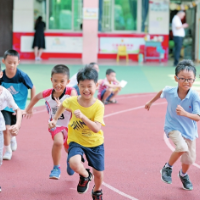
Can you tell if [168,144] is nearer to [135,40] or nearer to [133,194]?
[133,194]

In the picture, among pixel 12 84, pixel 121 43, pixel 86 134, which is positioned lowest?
pixel 86 134

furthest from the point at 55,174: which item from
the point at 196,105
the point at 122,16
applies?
the point at 122,16

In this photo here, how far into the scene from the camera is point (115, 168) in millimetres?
5859

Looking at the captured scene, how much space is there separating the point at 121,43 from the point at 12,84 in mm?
15861

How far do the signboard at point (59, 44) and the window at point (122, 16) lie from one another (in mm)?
1419

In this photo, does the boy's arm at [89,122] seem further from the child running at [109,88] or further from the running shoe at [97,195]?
the child running at [109,88]

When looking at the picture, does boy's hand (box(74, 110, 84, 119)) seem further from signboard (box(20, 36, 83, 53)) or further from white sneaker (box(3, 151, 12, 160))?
signboard (box(20, 36, 83, 53))

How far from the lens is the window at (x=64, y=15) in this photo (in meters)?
21.9

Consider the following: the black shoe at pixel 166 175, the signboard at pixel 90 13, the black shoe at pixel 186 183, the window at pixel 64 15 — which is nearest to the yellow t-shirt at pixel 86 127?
the black shoe at pixel 166 175

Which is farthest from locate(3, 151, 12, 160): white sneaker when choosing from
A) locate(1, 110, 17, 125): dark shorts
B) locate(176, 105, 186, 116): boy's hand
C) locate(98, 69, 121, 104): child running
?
locate(98, 69, 121, 104): child running

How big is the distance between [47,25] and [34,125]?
1413 centimetres

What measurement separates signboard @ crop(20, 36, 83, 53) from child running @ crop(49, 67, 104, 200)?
17.4 m

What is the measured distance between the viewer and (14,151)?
6598mm

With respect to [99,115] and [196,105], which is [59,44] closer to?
[196,105]
